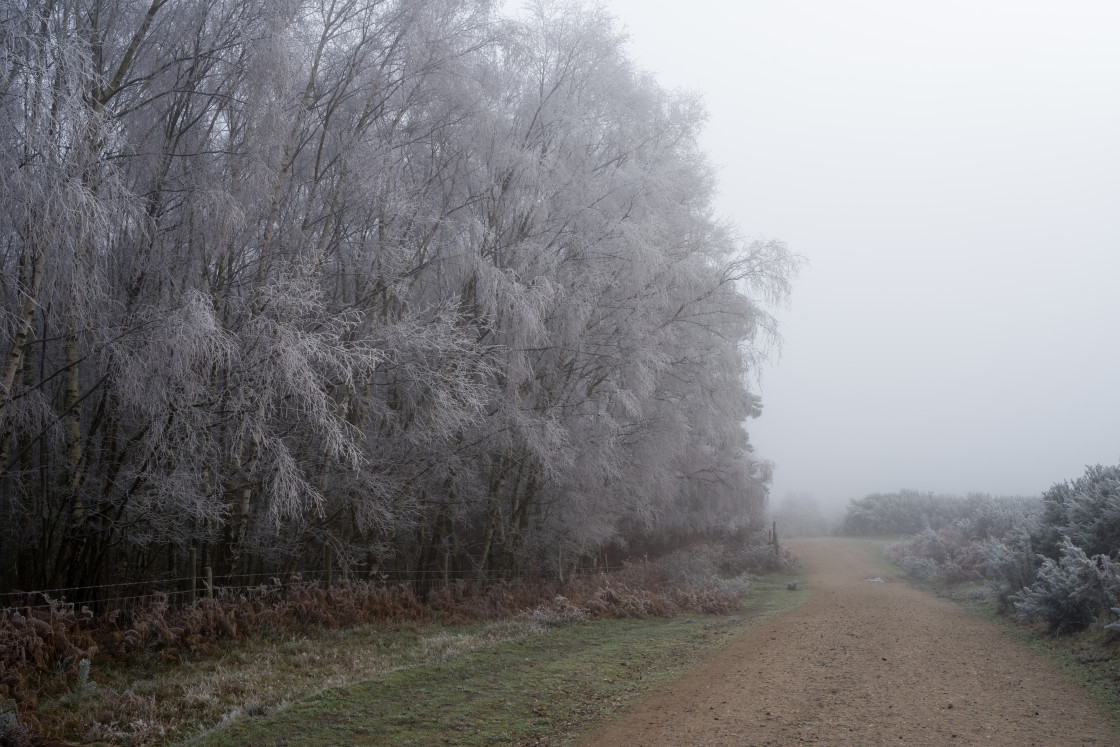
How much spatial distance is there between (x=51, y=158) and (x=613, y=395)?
28.2 ft

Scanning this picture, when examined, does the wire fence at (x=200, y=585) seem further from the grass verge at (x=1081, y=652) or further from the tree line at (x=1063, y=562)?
the tree line at (x=1063, y=562)

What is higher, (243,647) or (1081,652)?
(243,647)

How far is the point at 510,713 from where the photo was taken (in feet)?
18.5

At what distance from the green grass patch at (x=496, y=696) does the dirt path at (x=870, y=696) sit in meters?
0.41

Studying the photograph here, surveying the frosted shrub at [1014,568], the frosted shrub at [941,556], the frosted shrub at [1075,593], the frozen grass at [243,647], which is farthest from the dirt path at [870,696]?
the frosted shrub at [941,556]

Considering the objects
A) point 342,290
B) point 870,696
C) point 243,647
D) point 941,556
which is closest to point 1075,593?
point 870,696

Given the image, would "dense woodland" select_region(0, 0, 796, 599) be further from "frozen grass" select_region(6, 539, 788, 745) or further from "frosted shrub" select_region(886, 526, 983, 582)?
"frosted shrub" select_region(886, 526, 983, 582)

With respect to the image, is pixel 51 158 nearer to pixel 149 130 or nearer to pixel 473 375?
pixel 149 130

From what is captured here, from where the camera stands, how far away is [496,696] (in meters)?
6.09

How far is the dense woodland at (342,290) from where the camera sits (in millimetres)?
7055

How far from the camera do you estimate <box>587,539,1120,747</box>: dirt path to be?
5.09m

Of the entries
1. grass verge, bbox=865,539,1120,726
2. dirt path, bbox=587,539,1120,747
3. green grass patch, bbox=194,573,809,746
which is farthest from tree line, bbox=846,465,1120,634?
green grass patch, bbox=194,573,809,746

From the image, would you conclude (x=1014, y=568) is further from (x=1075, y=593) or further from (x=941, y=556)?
(x=941, y=556)

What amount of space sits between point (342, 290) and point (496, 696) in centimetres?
646
